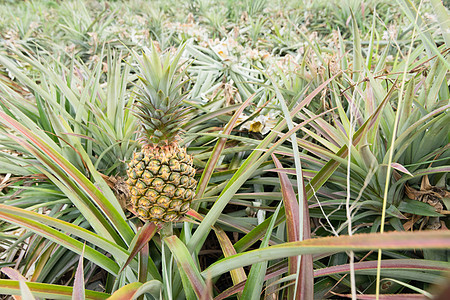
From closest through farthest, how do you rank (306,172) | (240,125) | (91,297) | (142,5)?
(91,297) < (306,172) < (240,125) < (142,5)

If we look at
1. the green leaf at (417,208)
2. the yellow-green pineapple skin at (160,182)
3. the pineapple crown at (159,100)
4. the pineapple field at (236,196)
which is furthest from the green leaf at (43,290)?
the green leaf at (417,208)

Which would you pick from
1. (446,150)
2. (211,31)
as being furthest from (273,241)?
(211,31)

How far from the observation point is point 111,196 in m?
1.04

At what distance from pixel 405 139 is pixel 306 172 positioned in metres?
0.38

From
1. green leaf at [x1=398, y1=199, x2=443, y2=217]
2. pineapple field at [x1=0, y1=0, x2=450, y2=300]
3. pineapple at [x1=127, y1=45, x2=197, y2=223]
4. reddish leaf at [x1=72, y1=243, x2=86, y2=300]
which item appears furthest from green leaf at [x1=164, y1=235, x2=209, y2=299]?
green leaf at [x1=398, y1=199, x2=443, y2=217]

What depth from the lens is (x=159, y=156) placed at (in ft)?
2.85

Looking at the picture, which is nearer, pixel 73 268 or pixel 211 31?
pixel 73 268

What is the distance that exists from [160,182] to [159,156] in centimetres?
8

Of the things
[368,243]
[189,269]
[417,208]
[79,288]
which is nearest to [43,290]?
[79,288]

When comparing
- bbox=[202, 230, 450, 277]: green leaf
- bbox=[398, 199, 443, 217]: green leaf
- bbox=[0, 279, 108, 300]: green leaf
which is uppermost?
bbox=[202, 230, 450, 277]: green leaf

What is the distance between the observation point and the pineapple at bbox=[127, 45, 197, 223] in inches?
33.6

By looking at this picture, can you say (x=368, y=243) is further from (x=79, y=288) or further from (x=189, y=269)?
(x=79, y=288)

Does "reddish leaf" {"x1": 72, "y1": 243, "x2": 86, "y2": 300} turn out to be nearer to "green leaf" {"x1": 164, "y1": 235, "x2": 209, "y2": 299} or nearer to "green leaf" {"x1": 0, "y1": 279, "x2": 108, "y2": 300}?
"green leaf" {"x1": 0, "y1": 279, "x2": 108, "y2": 300}

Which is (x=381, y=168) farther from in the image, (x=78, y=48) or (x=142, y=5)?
(x=142, y=5)
